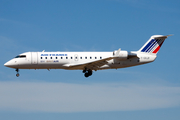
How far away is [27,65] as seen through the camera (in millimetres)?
40969

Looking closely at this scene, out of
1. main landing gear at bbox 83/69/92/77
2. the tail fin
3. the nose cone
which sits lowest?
main landing gear at bbox 83/69/92/77

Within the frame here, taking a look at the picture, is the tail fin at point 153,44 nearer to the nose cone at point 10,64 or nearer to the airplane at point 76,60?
the airplane at point 76,60

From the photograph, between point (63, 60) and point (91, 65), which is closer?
point (91, 65)

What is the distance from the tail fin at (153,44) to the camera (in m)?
43.5

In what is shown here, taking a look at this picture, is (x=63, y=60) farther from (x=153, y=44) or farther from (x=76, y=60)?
(x=153, y=44)

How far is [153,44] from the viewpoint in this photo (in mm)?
43875

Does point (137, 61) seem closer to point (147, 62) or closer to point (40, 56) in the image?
point (147, 62)

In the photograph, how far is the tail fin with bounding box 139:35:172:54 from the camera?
43500 mm

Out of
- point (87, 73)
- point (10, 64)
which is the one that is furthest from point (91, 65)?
point (10, 64)

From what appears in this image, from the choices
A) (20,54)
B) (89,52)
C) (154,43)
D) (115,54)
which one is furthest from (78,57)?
(154,43)

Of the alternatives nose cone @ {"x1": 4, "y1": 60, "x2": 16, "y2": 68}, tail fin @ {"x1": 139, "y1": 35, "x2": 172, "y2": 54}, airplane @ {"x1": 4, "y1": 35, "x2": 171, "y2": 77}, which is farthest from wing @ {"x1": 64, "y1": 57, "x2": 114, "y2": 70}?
nose cone @ {"x1": 4, "y1": 60, "x2": 16, "y2": 68}

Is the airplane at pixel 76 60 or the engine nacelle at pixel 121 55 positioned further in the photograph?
the airplane at pixel 76 60

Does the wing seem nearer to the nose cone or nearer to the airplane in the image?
the airplane

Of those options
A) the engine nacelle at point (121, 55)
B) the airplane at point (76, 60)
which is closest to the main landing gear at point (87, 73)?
the airplane at point (76, 60)
